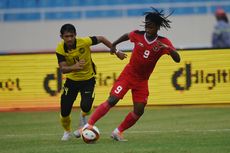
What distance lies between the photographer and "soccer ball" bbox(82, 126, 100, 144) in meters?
11.6

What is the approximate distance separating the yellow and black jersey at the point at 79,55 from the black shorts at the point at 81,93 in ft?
0.30

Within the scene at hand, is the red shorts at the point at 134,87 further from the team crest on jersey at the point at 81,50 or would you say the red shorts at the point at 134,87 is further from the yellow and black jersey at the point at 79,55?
the team crest on jersey at the point at 81,50

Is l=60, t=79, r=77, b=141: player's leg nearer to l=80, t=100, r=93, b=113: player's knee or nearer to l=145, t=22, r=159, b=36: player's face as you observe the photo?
l=80, t=100, r=93, b=113: player's knee

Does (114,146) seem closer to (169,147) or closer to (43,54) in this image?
(169,147)

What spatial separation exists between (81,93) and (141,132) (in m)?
1.86

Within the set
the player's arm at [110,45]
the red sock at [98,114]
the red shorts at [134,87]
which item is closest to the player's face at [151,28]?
the player's arm at [110,45]

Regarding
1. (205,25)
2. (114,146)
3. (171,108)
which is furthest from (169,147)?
(205,25)

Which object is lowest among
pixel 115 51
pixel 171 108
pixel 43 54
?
pixel 171 108

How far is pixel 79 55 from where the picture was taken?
12.5 m

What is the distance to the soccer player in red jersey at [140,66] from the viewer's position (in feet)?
38.8

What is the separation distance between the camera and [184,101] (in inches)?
781

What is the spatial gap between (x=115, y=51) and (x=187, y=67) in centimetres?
770

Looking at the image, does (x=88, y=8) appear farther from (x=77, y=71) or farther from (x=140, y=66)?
(x=140, y=66)

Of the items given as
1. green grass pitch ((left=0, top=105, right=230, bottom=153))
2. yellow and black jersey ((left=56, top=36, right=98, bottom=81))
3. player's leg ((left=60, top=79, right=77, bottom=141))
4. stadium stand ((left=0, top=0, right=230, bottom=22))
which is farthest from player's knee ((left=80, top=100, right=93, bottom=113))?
stadium stand ((left=0, top=0, right=230, bottom=22))
